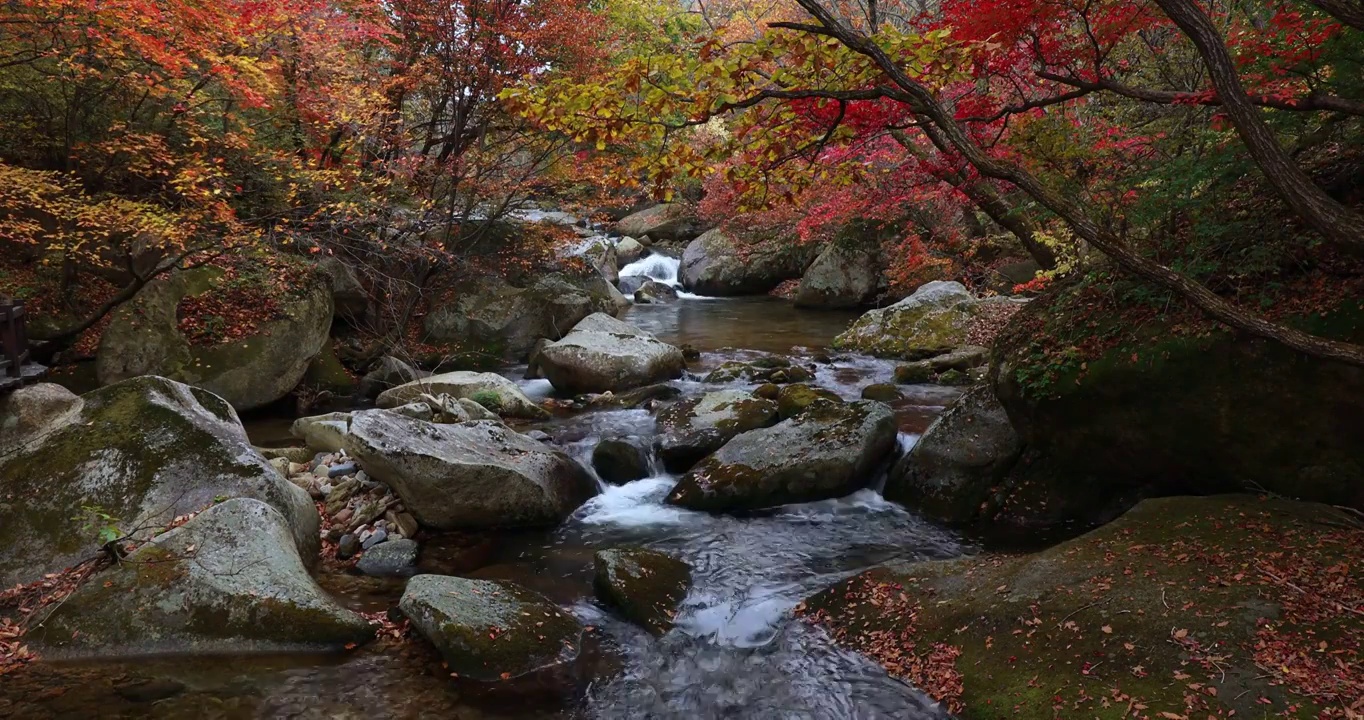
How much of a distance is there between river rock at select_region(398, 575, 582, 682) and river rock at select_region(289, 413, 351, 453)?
4383mm

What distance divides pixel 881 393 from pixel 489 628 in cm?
878

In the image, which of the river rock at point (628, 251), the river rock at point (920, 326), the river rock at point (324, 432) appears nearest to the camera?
the river rock at point (324, 432)

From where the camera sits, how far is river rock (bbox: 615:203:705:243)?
33312 mm

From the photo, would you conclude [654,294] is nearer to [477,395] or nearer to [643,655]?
[477,395]

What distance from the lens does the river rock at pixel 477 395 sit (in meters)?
12.3

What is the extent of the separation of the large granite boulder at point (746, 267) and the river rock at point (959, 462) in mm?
18706

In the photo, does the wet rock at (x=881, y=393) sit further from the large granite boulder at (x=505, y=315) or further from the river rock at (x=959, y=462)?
the large granite boulder at (x=505, y=315)

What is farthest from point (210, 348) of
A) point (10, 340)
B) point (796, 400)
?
point (796, 400)

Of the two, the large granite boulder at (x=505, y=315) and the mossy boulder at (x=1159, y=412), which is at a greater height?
the mossy boulder at (x=1159, y=412)

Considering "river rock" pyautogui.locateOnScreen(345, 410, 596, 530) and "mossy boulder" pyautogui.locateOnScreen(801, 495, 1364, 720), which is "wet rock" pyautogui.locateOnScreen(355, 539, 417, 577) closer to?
"river rock" pyautogui.locateOnScreen(345, 410, 596, 530)

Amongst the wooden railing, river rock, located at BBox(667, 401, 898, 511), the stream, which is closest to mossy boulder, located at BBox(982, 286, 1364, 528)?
the stream

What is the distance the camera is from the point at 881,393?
1267 cm

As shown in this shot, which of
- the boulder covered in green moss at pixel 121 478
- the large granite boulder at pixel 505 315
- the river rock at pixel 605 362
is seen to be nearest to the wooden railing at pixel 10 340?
the boulder covered in green moss at pixel 121 478

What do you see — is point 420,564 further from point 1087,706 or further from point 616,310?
point 616,310
